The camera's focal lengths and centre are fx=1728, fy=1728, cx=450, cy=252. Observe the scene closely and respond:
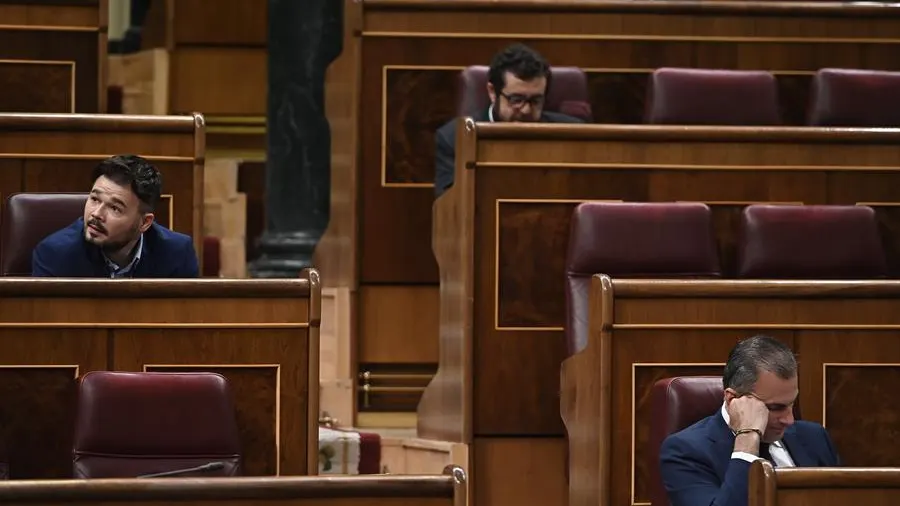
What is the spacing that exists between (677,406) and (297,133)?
63 centimetres

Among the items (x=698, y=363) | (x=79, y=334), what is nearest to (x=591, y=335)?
(x=698, y=363)

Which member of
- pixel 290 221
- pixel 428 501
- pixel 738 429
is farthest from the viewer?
pixel 290 221

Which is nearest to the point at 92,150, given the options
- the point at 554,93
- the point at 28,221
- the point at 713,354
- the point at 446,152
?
the point at 28,221

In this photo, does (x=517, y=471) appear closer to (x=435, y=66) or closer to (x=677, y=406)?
(x=677, y=406)

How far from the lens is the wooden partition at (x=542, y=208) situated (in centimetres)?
114

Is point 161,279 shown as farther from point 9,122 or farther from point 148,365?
point 9,122

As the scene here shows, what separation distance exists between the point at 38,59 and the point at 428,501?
2.42 ft

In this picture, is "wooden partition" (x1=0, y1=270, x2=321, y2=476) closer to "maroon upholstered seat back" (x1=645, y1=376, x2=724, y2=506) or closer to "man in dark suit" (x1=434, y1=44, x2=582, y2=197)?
"maroon upholstered seat back" (x1=645, y1=376, x2=724, y2=506)

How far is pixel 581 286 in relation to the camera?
1108 mm

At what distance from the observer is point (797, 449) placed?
90 cm

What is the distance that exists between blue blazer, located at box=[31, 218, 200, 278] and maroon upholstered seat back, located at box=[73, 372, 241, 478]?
0.16 m

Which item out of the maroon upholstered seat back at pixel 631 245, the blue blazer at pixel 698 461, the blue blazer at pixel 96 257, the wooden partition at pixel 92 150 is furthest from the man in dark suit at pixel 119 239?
the blue blazer at pixel 698 461

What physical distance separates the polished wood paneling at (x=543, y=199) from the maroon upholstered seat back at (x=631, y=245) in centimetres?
4

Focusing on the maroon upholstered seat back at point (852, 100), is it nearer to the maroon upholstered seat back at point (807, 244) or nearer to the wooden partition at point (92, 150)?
the maroon upholstered seat back at point (807, 244)
